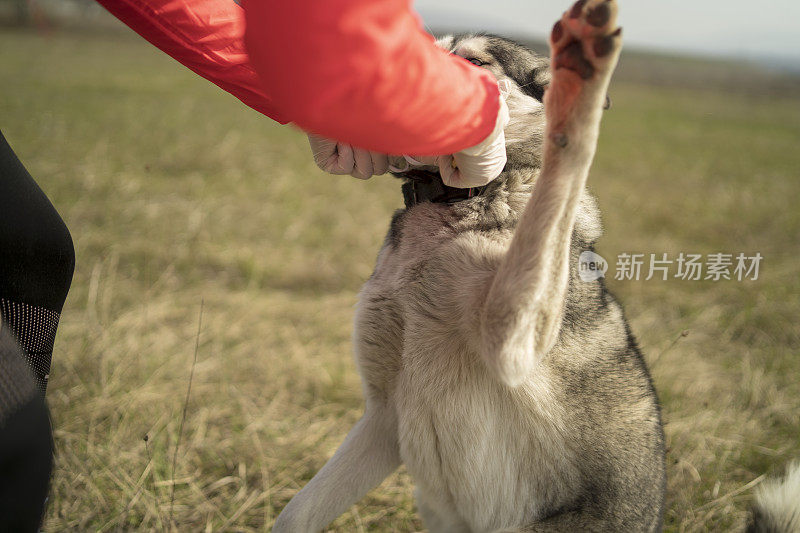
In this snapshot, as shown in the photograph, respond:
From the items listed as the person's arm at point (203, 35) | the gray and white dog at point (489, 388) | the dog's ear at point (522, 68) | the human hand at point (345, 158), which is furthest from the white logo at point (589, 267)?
the person's arm at point (203, 35)

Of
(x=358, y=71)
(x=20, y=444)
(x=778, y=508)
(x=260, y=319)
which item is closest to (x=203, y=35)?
(x=358, y=71)

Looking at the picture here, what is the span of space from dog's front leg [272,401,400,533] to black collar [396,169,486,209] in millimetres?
734

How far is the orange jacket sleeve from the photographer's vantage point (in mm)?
949

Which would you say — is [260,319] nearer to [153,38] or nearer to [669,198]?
[153,38]

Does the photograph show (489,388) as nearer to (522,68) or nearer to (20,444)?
(522,68)

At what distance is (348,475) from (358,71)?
1476 millimetres

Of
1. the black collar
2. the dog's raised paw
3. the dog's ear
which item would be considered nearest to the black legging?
the black collar

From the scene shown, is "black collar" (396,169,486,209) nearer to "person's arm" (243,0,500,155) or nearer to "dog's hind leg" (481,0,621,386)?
"dog's hind leg" (481,0,621,386)

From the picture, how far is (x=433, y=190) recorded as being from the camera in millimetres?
1828

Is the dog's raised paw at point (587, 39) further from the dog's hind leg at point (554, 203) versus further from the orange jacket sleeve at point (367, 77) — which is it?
the orange jacket sleeve at point (367, 77)

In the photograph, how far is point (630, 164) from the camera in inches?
409

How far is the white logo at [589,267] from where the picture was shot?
185 centimetres

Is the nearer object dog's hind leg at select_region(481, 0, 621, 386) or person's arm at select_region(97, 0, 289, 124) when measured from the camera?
dog's hind leg at select_region(481, 0, 621, 386)

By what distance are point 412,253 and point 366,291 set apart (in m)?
0.22
